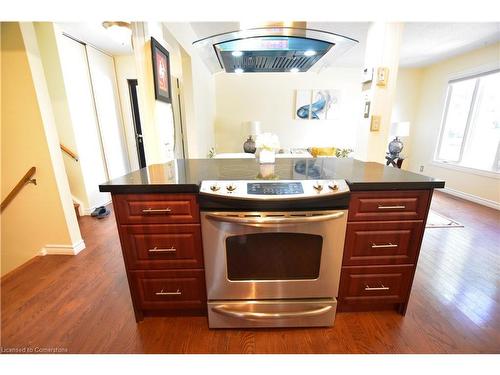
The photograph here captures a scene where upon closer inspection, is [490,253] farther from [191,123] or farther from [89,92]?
[89,92]

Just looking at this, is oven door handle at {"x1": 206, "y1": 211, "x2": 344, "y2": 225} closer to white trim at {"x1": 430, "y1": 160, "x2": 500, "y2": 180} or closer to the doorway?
the doorway

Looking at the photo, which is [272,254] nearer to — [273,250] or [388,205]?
[273,250]

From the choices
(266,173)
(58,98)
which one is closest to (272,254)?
(266,173)

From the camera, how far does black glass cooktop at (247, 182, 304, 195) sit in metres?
0.98

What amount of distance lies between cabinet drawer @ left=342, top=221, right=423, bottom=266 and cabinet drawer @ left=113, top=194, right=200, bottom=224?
0.83 metres

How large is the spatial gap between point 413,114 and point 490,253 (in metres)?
3.64

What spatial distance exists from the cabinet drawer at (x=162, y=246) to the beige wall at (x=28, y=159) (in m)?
1.36

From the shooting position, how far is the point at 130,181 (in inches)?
41.0

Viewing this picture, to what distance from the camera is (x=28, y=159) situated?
69.9 inches

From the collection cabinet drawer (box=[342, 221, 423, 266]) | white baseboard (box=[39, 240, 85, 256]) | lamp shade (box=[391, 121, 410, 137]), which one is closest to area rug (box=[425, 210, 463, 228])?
lamp shade (box=[391, 121, 410, 137])

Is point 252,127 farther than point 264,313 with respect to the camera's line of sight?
Yes

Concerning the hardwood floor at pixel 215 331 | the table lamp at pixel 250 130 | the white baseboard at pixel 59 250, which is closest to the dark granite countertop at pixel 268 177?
the hardwood floor at pixel 215 331

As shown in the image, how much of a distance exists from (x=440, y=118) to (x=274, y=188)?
483 centimetres
